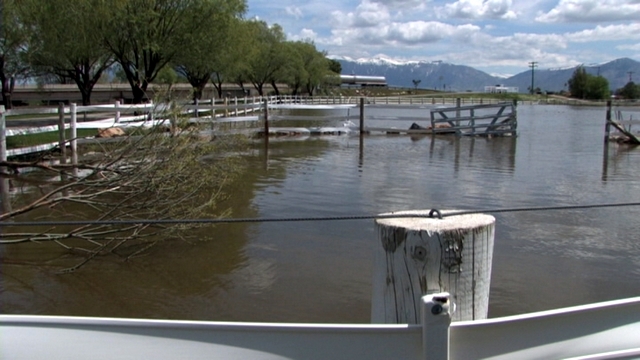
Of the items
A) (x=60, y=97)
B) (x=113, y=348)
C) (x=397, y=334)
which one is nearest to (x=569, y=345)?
(x=397, y=334)

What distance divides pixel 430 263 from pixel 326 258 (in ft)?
13.4

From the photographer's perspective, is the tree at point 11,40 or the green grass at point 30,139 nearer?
the green grass at point 30,139

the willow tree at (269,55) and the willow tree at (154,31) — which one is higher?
the willow tree at (269,55)

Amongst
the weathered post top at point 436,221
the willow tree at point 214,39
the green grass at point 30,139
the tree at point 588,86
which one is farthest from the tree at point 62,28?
the tree at point 588,86

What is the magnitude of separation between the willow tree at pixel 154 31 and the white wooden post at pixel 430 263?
24003 millimetres

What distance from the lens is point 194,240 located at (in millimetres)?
7398

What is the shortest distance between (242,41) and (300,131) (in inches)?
554

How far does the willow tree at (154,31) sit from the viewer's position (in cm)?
2512

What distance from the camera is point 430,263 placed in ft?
9.00

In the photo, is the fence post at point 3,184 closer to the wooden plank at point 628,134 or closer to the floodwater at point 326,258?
the floodwater at point 326,258

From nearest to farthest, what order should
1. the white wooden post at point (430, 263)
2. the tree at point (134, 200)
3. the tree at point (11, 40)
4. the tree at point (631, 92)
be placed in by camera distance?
the white wooden post at point (430, 263) < the tree at point (134, 200) < the tree at point (11, 40) < the tree at point (631, 92)

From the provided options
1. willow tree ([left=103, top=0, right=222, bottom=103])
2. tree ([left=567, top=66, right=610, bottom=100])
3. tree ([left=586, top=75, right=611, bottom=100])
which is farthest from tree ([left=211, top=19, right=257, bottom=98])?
tree ([left=567, top=66, right=610, bottom=100])

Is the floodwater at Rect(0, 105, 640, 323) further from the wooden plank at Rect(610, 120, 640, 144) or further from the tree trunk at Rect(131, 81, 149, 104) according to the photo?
the tree trunk at Rect(131, 81, 149, 104)

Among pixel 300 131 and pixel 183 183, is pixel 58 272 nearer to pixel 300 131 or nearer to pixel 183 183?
pixel 183 183
